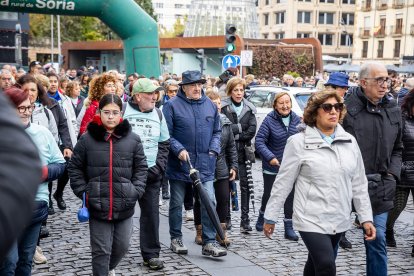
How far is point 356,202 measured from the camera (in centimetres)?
464

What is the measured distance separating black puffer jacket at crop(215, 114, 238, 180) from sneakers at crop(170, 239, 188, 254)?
94cm

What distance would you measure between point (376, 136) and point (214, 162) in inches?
81.1

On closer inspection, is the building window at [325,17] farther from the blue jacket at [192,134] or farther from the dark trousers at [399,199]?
the blue jacket at [192,134]

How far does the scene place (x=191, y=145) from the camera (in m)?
6.68

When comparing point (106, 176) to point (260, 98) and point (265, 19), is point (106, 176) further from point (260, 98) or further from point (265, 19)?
point (265, 19)

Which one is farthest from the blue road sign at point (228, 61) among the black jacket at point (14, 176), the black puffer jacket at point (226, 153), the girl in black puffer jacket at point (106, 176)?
the black jacket at point (14, 176)

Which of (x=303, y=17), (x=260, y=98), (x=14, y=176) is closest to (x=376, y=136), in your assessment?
(x=14, y=176)

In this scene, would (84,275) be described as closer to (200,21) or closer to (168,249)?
(168,249)

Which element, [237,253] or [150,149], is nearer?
[150,149]

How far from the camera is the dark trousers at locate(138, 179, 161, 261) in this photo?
242 inches

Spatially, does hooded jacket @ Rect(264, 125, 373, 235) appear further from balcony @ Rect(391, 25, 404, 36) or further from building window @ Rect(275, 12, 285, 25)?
building window @ Rect(275, 12, 285, 25)

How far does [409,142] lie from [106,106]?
3.52 metres

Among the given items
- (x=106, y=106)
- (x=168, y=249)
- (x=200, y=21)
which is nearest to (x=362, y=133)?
(x=106, y=106)

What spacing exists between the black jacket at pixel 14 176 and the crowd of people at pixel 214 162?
2212 mm
